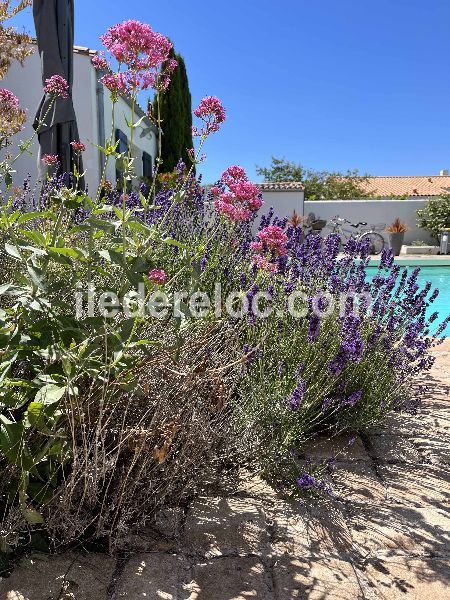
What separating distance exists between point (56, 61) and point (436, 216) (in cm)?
1626

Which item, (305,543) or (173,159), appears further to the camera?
(173,159)

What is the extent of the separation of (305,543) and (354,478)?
53 centimetres

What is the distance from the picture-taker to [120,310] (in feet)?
5.82

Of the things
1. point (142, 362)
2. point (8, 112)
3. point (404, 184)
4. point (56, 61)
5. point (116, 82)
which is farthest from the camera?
point (404, 184)

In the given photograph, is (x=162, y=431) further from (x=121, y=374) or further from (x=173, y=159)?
(x=173, y=159)

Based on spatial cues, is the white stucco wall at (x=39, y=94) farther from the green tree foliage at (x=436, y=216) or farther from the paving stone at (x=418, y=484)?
the green tree foliage at (x=436, y=216)

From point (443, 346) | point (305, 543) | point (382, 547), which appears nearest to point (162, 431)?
point (305, 543)

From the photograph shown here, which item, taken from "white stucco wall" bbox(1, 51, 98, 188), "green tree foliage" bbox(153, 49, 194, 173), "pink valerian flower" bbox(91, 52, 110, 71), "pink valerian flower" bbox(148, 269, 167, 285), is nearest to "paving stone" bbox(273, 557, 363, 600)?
"pink valerian flower" bbox(148, 269, 167, 285)

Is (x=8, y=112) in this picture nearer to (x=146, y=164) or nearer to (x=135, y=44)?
(x=135, y=44)

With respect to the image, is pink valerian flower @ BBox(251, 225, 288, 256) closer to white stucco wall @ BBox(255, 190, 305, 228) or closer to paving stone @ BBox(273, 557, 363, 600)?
paving stone @ BBox(273, 557, 363, 600)

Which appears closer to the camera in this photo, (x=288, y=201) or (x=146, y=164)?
(x=146, y=164)

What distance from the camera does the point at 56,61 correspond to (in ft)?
16.2

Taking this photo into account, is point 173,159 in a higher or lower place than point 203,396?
higher

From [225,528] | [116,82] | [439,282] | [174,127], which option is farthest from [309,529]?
[174,127]
